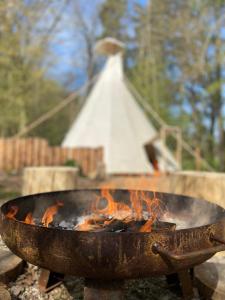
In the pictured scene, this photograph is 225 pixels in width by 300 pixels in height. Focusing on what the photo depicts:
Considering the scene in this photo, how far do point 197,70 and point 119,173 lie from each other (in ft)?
28.3

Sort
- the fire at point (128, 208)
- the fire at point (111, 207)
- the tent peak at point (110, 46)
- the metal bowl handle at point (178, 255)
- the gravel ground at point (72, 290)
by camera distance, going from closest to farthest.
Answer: the metal bowl handle at point (178, 255), the gravel ground at point (72, 290), the fire at point (128, 208), the fire at point (111, 207), the tent peak at point (110, 46)

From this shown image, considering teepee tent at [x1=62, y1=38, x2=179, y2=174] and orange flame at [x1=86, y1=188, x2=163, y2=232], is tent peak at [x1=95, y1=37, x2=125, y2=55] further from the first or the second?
orange flame at [x1=86, y1=188, x2=163, y2=232]

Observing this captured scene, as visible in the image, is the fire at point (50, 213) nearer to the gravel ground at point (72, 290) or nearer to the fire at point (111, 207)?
the fire at point (111, 207)

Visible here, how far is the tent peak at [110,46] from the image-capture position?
1259 cm

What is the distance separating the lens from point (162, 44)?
21.9 meters

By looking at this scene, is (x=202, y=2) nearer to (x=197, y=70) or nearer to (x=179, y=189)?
(x=197, y=70)

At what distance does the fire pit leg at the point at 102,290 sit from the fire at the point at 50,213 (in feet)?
2.35

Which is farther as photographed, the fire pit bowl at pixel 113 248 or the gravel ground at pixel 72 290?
the gravel ground at pixel 72 290

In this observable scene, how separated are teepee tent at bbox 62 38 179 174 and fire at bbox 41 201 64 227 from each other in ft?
28.3

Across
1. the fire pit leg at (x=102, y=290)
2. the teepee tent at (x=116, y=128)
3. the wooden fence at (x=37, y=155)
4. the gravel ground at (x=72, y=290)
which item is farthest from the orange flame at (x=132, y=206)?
the wooden fence at (x=37, y=155)

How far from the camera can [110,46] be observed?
12.8m

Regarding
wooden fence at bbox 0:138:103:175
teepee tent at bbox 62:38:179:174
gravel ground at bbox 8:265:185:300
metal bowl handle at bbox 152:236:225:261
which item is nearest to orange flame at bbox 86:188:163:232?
gravel ground at bbox 8:265:185:300

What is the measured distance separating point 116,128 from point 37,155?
3.12 meters

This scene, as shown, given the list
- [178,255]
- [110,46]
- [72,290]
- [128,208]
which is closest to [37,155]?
[110,46]
